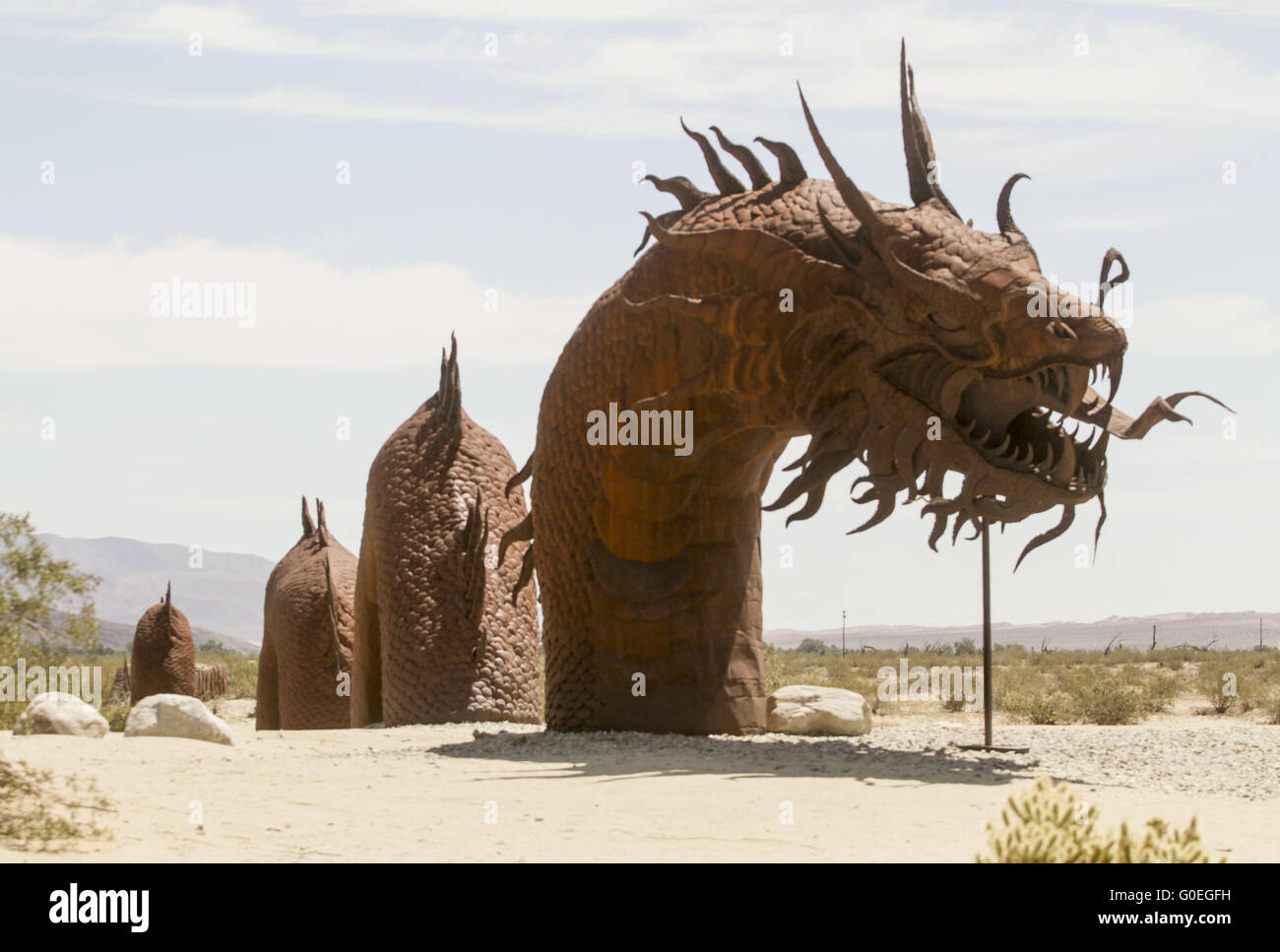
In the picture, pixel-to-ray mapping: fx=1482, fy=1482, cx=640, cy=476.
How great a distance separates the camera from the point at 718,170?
33.8 feet

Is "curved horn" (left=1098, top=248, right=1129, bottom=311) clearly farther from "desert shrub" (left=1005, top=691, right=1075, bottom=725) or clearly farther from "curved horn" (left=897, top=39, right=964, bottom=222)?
"desert shrub" (left=1005, top=691, right=1075, bottom=725)

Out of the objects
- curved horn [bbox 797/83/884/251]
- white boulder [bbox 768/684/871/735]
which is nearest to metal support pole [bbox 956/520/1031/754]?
white boulder [bbox 768/684/871/735]

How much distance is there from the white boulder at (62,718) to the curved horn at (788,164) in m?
6.08

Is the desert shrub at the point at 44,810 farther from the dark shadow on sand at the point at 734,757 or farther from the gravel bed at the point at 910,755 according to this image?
the gravel bed at the point at 910,755

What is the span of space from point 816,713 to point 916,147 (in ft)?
15.9

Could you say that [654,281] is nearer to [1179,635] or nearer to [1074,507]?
[1074,507]

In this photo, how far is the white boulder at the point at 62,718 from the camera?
34.2 feet

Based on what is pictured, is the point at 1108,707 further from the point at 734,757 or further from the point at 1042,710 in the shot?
the point at 734,757

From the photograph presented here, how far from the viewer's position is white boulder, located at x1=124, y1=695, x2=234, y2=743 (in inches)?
426

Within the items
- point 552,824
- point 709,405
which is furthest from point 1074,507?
point 552,824

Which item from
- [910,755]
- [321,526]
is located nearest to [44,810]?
[910,755]

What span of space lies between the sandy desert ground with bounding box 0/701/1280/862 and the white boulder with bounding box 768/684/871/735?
92cm

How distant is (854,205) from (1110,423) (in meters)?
2.06
